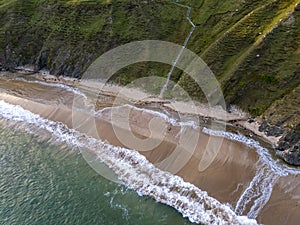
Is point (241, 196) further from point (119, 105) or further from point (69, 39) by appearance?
point (69, 39)

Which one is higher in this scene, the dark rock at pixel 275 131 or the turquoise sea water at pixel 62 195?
the dark rock at pixel 275 131

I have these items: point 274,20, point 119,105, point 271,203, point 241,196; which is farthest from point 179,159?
point 274,20

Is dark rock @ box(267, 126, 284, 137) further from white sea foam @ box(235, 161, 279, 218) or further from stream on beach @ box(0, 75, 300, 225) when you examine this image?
white sea foam @ box(235, 161, 279, 218)

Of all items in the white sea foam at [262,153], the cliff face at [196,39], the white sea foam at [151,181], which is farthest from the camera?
the cliff face at [196,39]

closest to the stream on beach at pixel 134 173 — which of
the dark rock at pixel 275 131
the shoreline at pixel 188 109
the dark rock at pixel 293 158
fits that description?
the dark rock at pixel 293 158

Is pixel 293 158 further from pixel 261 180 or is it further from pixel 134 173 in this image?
pixel 134 173

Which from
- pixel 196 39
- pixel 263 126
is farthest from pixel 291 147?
pixel 196 39

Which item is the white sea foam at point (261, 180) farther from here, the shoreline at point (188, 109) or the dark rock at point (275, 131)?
the dark rock at point (275, 131)
